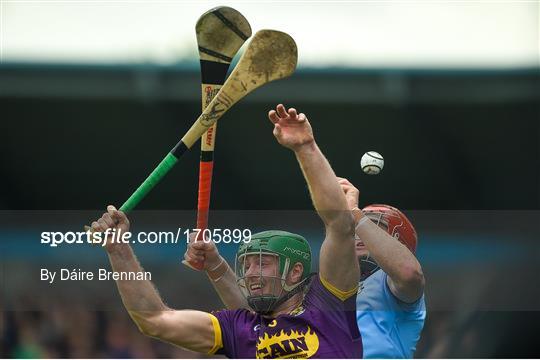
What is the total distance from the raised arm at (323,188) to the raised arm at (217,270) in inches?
23.8

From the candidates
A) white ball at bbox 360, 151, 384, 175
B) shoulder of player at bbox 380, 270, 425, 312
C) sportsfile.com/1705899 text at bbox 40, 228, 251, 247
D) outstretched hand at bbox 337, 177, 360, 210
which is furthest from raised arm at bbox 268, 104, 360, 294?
white ball at bbox 360, 151, 384, 175

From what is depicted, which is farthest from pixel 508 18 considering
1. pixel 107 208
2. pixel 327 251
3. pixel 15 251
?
pixel 15 251

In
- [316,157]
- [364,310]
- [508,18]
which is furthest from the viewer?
[508,18]

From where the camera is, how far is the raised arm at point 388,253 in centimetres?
484

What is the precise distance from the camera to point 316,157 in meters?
4.55

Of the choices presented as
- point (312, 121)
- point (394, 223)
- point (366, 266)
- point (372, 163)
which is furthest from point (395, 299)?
point (312, 121)

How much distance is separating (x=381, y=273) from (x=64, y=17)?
1.62 m

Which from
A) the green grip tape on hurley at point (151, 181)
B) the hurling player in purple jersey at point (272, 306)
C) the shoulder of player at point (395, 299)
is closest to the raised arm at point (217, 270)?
the hurling player in purple jersey at point (272, 306)

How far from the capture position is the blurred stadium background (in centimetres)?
528

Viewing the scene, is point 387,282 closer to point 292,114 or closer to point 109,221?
point 292,114

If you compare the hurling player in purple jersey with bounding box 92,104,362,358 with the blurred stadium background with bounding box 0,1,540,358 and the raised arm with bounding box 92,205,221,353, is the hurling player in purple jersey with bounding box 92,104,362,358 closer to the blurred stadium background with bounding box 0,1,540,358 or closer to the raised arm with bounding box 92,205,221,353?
the raised arm with bounding box 92,205,221,353

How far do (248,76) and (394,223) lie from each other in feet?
2.73

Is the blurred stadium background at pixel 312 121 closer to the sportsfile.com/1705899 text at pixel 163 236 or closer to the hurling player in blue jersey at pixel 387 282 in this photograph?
the sportsfile.com/1705899 text at pixel 163 236

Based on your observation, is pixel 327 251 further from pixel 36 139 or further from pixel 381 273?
pixel 36 139
